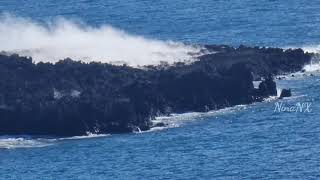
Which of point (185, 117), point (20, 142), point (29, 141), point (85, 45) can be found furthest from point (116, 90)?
point (85, 45)

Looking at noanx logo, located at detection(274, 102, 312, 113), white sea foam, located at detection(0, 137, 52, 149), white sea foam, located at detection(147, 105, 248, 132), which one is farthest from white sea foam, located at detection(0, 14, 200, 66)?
white sea foam, located at detection(0, 137, 52, 149)

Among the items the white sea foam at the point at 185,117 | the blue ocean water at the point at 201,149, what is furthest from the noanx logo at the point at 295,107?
the white sea foam at the point at 185,117

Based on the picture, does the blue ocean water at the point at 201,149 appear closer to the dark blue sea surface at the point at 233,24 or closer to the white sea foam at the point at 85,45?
the white sea foam at the point at 85,45

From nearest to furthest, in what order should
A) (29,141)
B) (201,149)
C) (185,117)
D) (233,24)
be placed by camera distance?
(201,149) → (29,141) → (185,117) → (233,24)

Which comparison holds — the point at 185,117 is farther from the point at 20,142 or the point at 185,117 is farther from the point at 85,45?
the point at 85,45

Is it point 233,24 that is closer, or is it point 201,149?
point 201,149

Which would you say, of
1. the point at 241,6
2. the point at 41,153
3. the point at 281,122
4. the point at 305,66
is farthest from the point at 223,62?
the point at 241,6

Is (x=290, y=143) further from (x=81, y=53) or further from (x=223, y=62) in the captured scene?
(x=81, y=53)

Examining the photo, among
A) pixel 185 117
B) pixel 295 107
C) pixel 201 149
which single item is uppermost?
pixel 295 107
